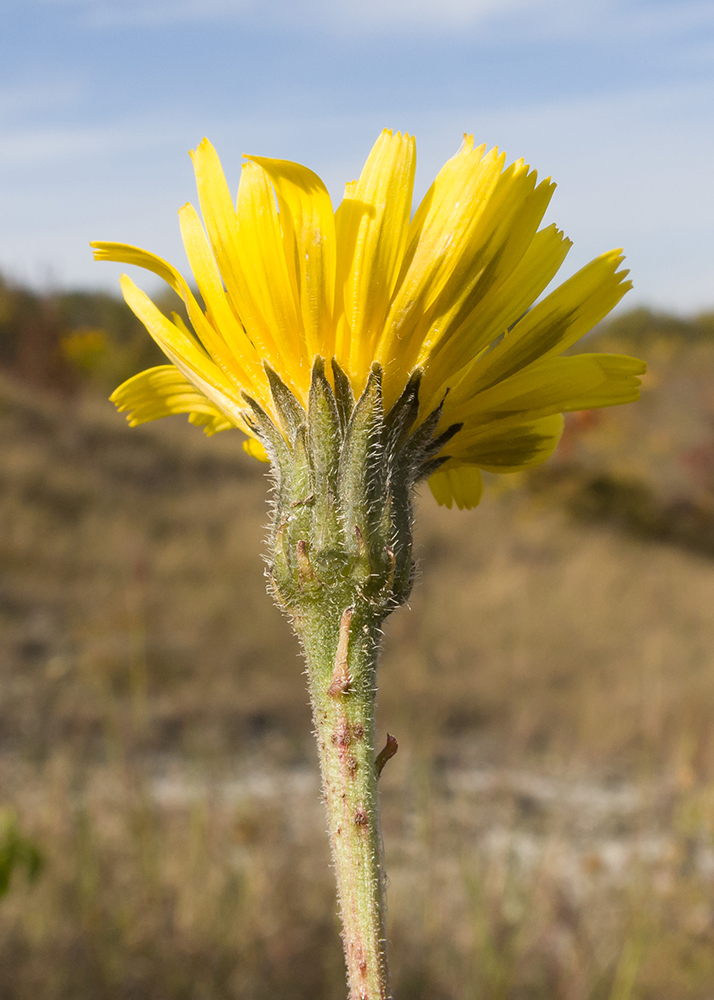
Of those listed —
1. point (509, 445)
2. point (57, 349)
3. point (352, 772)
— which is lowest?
point (352, 772)

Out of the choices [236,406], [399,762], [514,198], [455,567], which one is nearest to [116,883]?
[236,406]

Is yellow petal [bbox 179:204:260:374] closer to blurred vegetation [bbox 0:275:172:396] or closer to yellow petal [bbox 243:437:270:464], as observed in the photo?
yellow petal [bbox 243:437:270:464]

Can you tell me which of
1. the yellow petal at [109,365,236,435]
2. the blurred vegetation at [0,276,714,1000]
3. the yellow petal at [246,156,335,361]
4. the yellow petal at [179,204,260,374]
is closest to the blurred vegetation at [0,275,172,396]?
the blurred vegetation at [0,276,714,1000]

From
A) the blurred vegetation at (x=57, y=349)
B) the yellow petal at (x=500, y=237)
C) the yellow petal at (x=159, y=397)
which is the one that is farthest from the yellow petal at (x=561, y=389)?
the blurred vegetation at (x=57, y=349)

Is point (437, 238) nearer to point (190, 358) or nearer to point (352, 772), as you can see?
point (190, 358)

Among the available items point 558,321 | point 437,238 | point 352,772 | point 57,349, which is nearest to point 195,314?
point 437,238

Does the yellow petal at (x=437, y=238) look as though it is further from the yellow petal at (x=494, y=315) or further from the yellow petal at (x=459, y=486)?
the yellow petal at (x=459, y=486)

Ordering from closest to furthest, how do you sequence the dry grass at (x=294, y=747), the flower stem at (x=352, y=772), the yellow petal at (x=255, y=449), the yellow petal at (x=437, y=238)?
the flower stem at (x=352, y=772)
the yellow petal at (x=437, y=238)
the yellow petal at (x=255, y=449)
the dry grass at (x=294, y=747)
